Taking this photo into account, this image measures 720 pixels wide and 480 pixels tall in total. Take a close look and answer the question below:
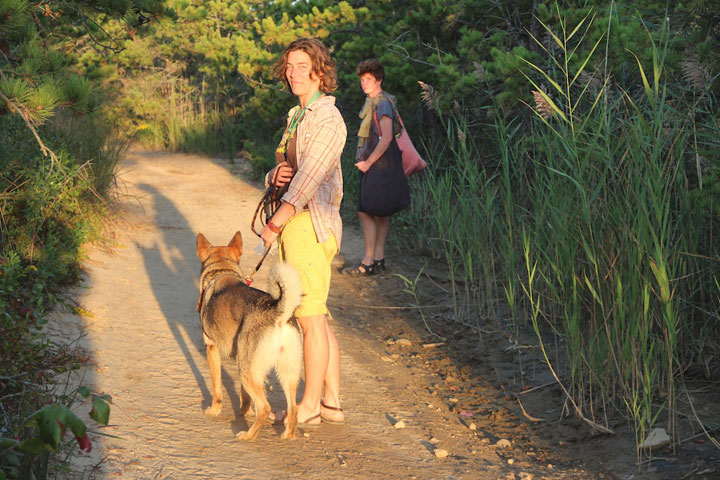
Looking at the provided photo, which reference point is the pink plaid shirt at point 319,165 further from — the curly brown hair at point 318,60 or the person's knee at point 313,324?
the person's knee at point 313,324

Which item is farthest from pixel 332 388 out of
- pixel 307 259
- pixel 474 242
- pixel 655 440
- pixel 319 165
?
pixel 474 242

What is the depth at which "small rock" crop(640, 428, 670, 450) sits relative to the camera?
3965mm

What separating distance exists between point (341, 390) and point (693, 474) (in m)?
2.34

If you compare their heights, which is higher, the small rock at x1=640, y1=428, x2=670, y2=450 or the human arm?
the human arm

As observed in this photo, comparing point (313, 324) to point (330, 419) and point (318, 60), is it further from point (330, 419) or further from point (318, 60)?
point (318, 60)

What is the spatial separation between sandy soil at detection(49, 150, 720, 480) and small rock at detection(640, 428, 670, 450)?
126mm

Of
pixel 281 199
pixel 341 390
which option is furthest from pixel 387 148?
pixel 281 199

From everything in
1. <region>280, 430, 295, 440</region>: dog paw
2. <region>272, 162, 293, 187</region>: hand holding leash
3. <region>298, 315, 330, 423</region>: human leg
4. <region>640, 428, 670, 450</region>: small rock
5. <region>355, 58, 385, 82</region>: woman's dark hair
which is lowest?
<region>280, 430, 295, 440</region>: dog paw

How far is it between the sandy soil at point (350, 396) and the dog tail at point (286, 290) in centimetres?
79

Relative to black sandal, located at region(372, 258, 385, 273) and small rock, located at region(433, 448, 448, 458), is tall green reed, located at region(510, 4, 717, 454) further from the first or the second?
black sandal, located at region(372, 258, 385, 273)

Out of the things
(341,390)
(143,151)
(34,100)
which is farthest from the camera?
(143,151)

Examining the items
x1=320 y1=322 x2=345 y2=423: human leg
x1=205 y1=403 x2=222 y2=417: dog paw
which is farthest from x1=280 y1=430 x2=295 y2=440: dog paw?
x1=205 y1=403 x2=222 y2=417: dog paw

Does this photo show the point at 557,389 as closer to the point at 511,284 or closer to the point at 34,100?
the point at 511,284

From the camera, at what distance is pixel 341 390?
5109mm
